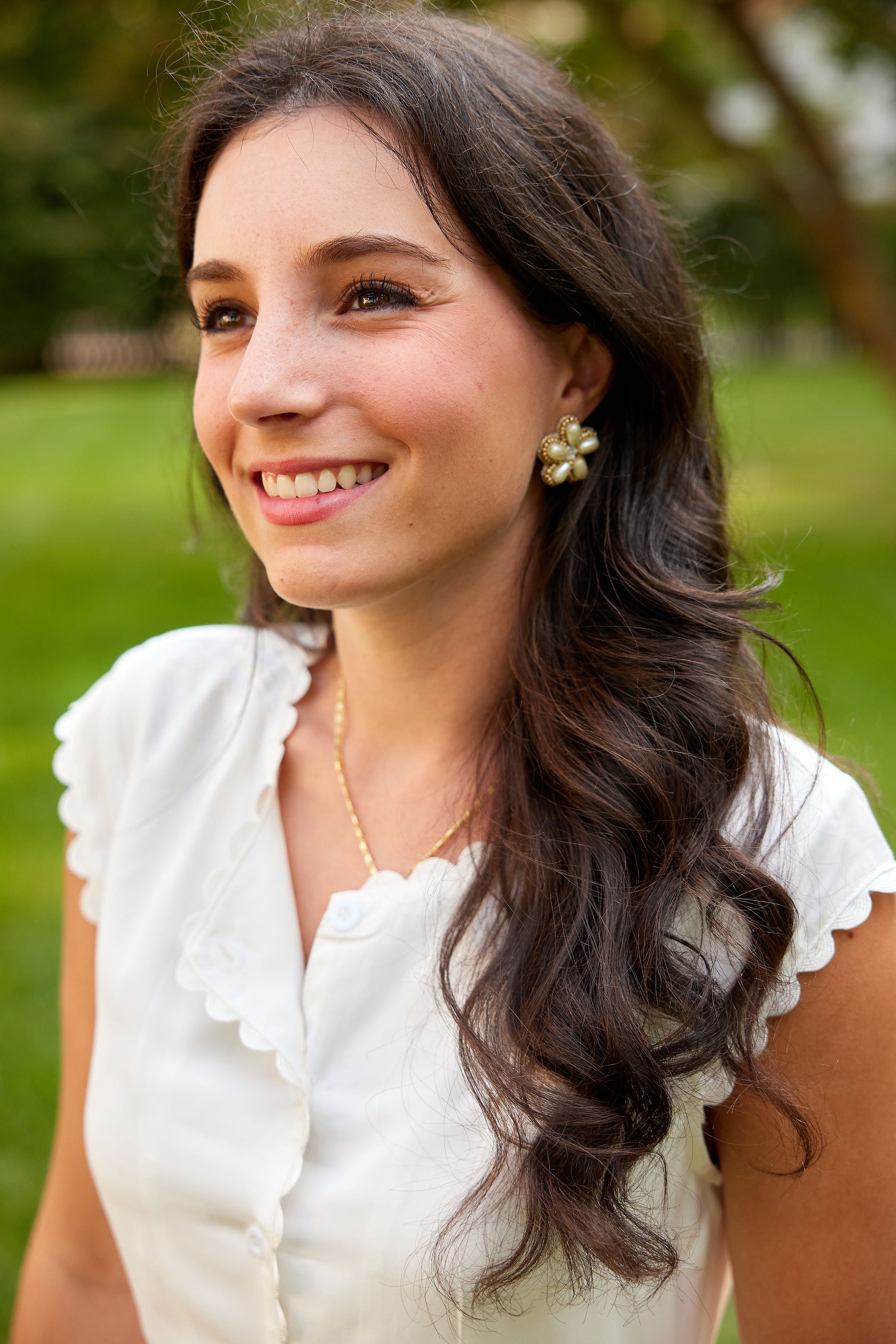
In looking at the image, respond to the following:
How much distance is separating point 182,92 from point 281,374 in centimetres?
82

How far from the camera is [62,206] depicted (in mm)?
15391

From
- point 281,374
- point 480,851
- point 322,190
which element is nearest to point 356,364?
point 281,374

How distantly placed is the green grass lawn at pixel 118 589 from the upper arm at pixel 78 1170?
0.78m

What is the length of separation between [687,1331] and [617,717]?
2.70ft

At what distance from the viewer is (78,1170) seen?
196 cm

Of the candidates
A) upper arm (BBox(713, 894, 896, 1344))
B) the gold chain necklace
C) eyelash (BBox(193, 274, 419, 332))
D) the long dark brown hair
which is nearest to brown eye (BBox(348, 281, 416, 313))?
eyelash (BBox(193, 274, 419, 332))

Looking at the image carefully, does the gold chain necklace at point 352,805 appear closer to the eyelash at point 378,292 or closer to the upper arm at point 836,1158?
the upper arm at point 836,1158

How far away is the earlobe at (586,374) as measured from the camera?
175 centimetres

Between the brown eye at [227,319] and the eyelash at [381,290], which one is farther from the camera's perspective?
the brown eye at [227,319]

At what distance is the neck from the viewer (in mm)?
1765

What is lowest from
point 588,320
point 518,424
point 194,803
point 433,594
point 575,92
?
point 194,803

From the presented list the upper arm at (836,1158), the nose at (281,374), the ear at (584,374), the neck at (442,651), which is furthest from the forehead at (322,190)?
the upper arm at (836,1158)

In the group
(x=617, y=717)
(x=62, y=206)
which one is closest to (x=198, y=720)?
(x=617, y=717)

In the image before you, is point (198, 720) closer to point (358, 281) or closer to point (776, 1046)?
point (358, 281)
